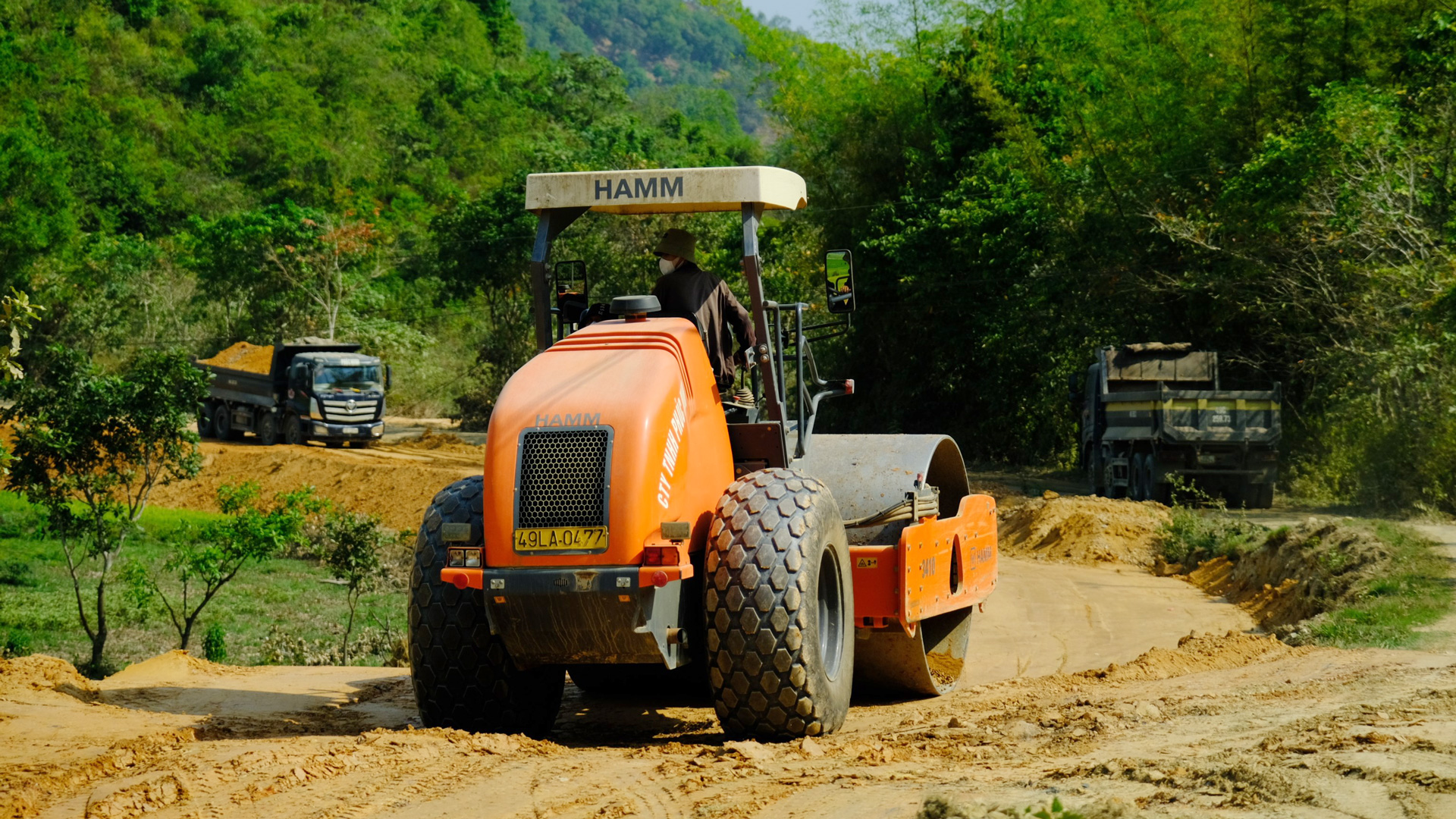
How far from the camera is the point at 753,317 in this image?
25.2 feet

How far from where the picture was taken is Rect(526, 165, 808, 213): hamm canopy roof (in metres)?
7.47

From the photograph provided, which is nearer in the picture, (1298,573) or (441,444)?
(1298,573)

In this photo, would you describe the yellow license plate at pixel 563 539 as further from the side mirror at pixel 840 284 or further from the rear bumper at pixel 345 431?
the rear bumper at pixel 345 431

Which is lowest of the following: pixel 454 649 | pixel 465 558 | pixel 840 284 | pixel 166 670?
pixel 166 670

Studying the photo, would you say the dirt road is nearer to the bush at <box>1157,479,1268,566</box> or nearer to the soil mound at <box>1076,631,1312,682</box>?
the soil mound at <box>1076,631,1312,682</box>

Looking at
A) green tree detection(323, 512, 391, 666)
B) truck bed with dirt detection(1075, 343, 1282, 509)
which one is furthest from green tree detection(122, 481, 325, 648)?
truck bed with dirt detection(1075, 343, 1282, 509)

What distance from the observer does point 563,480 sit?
6.48m

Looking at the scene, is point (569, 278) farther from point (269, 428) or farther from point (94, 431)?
point (269, 428)

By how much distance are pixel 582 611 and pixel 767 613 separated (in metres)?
0.86

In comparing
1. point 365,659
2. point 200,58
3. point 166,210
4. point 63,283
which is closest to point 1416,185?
point 365,659

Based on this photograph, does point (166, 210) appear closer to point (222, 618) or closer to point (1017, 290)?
point (1017, 290)

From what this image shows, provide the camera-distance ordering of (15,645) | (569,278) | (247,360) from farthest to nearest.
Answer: (247,360) → (15,645) → (569,278)

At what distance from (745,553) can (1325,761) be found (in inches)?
103

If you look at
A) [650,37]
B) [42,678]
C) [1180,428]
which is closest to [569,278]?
[42,678]
